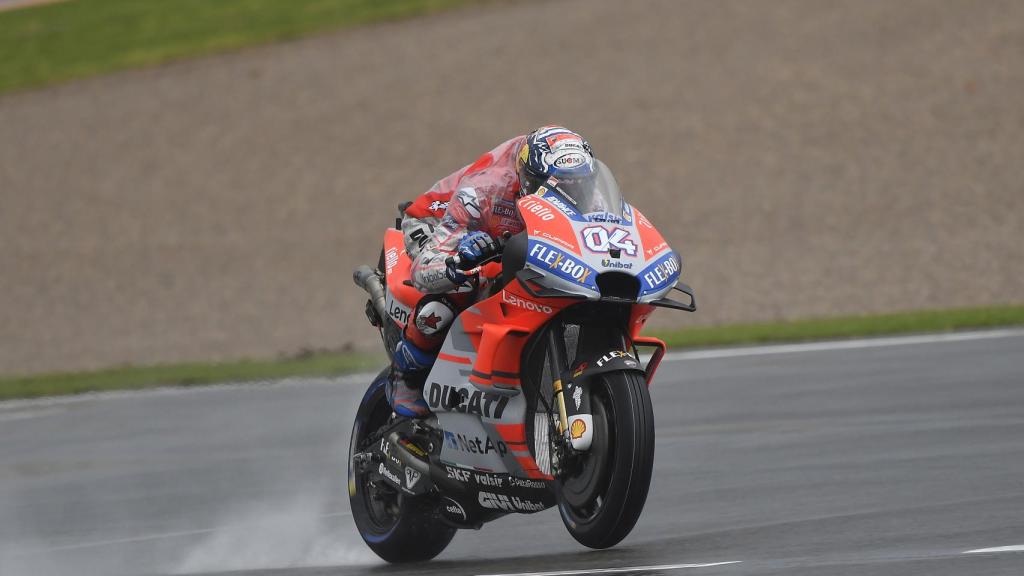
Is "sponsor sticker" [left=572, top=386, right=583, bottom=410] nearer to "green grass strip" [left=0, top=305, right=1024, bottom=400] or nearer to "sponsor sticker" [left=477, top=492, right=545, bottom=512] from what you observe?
"sponsor sticker" [left=477, top=492, right=545, bottom=512]

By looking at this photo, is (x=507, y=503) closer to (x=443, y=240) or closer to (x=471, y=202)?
(x=443, y=240)

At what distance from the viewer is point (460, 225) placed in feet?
19.9

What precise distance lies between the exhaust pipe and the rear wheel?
0.29 meters

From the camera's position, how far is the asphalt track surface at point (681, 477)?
5.82m

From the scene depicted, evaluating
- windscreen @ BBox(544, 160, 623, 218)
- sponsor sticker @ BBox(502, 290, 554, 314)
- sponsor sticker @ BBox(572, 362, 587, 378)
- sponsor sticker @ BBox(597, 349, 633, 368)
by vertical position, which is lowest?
sponsor sticker @ BBox(572, 362, 587, 378)

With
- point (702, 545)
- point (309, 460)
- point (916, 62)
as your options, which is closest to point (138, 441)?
point (309, 460)

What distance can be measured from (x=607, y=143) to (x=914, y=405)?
11.0 m

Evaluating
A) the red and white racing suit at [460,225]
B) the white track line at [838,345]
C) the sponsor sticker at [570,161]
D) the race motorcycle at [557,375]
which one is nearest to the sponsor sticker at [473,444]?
the race motorcycle at [557,375]

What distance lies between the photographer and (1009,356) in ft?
34.9

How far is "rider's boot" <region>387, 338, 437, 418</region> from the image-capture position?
630 centimetres

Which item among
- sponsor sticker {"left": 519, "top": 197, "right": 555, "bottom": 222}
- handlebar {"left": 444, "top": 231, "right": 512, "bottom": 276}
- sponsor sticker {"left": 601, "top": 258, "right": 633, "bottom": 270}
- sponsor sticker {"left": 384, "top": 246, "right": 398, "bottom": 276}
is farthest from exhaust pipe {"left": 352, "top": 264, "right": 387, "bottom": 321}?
sponsor sticker {"left": 601, "top": 258, "right": 633, "bottom": 270}

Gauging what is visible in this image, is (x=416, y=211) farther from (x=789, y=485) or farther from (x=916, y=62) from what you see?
(x=916, y=62)

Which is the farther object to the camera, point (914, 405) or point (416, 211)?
point (914, 405)

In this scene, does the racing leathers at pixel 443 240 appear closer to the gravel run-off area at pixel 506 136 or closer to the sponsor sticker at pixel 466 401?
the sponsor sticker at pixel 466 401
